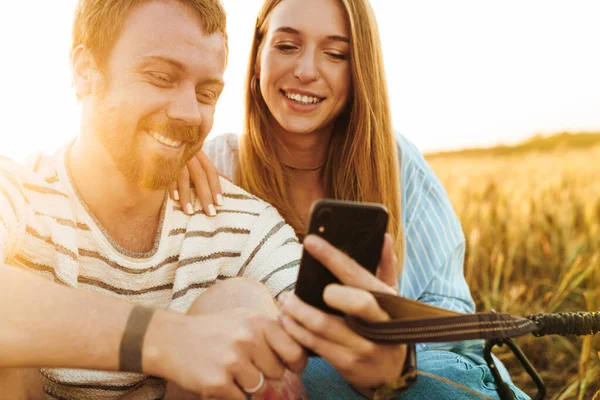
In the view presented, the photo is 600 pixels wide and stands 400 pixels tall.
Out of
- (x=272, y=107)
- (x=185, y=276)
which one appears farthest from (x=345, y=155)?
(x=185, y=276)

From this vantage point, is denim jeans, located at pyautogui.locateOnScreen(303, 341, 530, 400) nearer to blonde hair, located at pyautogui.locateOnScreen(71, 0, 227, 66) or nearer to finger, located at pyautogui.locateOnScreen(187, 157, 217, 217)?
finger, located at pyautogui.locateOnScreen(187, 157, 217, 217)

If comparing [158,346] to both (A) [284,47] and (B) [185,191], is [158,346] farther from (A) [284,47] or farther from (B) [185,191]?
(A) [284,47]

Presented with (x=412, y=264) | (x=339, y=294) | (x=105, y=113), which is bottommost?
(x=412, y=264)

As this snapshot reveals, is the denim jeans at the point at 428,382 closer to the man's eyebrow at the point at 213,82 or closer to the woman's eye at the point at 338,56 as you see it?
the man's eyebrow at the point at 213,82

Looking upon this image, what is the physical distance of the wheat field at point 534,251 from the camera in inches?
152

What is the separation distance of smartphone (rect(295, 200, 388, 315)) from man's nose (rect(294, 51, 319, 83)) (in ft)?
4.99

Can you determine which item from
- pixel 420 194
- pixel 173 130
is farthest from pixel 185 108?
pixel 420 194

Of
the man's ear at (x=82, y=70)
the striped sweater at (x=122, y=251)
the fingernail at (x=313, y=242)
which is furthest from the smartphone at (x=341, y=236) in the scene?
the man's ear at (x=82, y=70)

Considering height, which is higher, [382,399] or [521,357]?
[521,357]

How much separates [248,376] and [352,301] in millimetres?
367

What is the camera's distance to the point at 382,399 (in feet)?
5.75

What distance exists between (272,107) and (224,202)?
2.62 ft

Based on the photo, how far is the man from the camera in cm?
186

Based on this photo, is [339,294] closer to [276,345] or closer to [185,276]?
[276,345]
